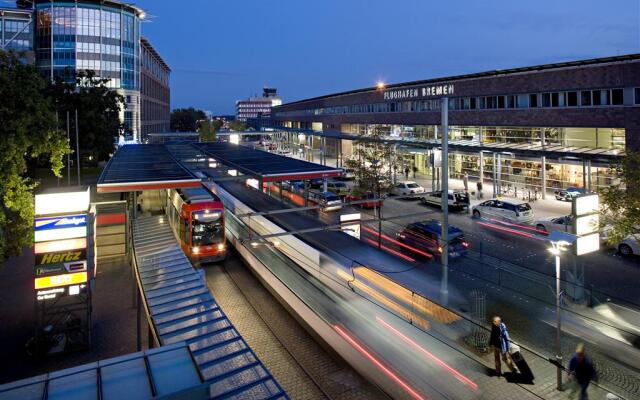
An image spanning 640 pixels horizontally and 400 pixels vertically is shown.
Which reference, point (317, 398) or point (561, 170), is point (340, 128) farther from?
point (317, 398)

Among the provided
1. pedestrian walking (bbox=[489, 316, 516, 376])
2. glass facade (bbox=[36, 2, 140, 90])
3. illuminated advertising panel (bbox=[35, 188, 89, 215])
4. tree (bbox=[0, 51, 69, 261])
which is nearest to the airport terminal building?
pedestrian walking (bbox=[489, 316, 516, 376])

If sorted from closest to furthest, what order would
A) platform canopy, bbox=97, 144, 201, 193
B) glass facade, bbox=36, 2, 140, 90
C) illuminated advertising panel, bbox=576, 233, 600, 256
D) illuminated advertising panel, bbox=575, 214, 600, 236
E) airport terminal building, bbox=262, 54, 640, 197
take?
1. illuminated advertising panel, bbox=576, 233, 600, 256
2. illuminated advertising panel, bbox=575, 214, 600, 236
3. platform canopy, bbox=97, 144, 201, 193
4. airport terminal building, bbox=262, 54, 640, 197
5. glass facade, bbox=36, 2, 140, 90

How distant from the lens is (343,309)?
14.9m

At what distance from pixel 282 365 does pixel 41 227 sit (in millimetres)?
8303

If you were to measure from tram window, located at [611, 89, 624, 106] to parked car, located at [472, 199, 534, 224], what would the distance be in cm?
1003

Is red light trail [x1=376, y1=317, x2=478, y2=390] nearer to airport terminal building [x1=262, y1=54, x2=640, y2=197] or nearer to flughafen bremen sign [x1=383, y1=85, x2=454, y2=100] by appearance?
airport terminal building [x1=262, y1=54, x2=640, y2=197]

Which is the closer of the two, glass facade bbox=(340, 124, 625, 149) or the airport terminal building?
the airport terminal building

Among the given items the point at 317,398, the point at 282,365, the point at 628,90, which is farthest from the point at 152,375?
the point at 628,90

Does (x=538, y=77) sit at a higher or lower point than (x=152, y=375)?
higher

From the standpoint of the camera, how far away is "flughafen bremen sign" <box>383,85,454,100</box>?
46.3 m

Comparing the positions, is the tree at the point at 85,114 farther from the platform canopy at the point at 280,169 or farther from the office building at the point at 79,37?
the office building at the point at 79,37

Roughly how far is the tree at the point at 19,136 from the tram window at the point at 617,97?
111 feet

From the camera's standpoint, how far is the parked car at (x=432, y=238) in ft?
70.6

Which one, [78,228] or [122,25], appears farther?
[122,25]
